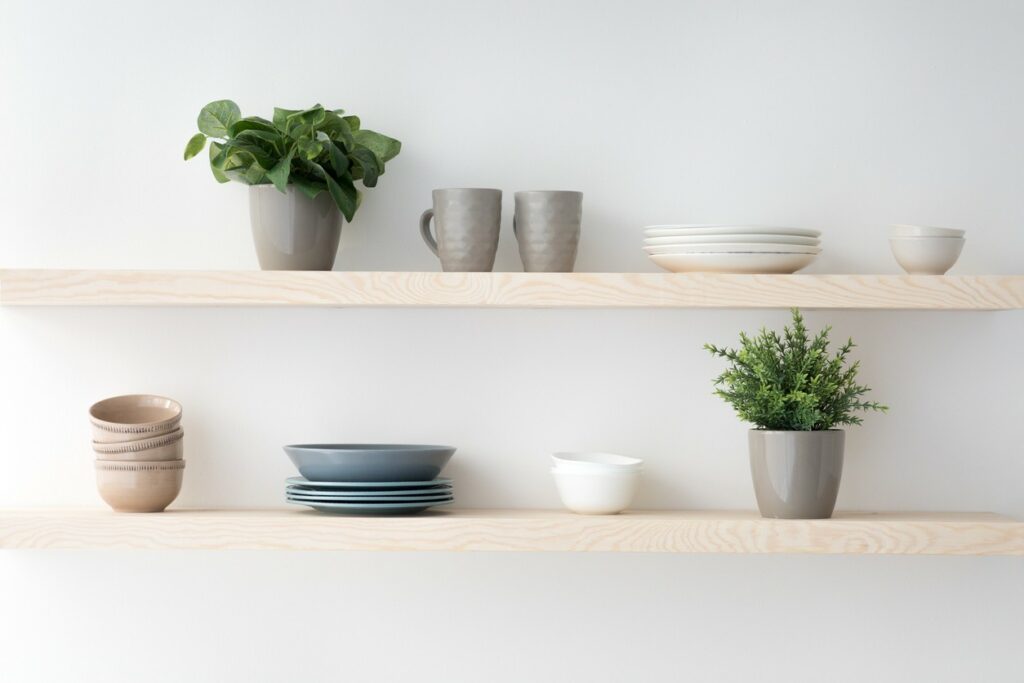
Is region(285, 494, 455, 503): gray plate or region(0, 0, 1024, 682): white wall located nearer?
region(285, 494, 455, 503): gray plate

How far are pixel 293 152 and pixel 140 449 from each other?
0.49m

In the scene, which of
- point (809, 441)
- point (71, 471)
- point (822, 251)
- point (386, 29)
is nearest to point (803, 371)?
point (809, 441)

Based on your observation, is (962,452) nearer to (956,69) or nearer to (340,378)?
(956,69)

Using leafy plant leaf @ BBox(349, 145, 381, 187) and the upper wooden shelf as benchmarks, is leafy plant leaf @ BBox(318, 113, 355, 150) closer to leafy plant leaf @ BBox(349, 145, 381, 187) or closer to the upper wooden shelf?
leafy plant leaf @ BBox(349, 145, 381, 187)

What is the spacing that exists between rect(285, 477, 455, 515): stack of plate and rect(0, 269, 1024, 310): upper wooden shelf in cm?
26

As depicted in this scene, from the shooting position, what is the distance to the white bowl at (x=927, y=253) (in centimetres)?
161

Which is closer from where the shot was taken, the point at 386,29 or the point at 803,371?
the point at 803,371

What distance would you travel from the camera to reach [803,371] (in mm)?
1586

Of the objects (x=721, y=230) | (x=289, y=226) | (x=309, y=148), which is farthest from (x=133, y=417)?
(x=721, y=230)

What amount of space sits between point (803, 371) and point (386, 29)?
84cm

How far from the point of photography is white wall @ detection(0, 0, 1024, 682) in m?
1.75

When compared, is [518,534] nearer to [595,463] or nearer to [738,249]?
[595,463]

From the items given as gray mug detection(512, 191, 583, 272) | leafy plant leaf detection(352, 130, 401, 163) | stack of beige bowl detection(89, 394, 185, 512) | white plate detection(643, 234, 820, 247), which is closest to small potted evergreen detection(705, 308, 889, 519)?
white plate detection(643, 234, 820, 247)

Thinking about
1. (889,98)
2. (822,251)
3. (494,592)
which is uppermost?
(889,98)
